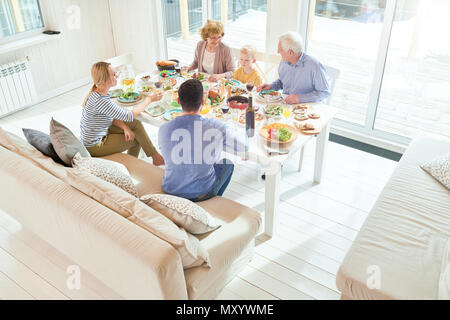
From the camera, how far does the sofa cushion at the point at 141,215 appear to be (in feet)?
5.99

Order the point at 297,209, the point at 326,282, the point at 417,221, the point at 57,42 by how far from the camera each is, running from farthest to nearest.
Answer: the point at 57,42 → the point at 297,209 → the point at 326,282 → the point at 417,221

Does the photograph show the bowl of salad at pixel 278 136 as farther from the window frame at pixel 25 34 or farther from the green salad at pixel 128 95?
the window frame at pixel 25 34

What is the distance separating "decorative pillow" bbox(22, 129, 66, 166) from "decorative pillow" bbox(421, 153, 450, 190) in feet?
7.57

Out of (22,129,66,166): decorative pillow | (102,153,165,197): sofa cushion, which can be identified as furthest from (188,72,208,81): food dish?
(22,129,66,166): decorative pillow

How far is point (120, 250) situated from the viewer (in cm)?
179

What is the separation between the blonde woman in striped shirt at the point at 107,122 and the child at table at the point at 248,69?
78 cm

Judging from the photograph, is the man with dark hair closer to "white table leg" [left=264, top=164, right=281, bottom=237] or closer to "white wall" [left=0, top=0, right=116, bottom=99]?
"white table leg" [left=264, top=164, right=281, bottom=237]

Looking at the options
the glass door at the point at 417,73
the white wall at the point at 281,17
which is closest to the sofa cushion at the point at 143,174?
the white wall at the point at 281,17

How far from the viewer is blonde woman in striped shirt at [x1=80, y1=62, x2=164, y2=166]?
111 inches

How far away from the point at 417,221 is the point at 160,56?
385 centimetres

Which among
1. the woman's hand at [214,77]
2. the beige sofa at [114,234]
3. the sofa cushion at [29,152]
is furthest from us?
the woman's hand at [214,77]

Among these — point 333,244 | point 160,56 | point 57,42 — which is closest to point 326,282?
point 333,244

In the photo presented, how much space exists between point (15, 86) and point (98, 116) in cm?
214
